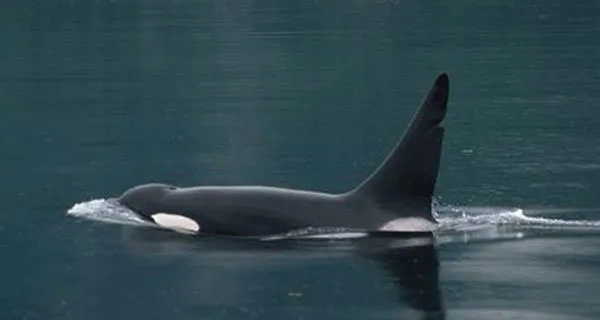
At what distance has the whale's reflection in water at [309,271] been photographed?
1662 centimetres

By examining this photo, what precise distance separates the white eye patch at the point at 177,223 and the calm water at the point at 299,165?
20 cm

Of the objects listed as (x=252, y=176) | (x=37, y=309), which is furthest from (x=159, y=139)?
(x=37, y=309)

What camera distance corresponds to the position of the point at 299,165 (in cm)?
2656

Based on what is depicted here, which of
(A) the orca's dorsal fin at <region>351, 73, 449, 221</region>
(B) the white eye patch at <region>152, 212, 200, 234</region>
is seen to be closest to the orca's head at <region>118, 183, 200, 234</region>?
(B) the white eye patch at <region>152, 212, 200, 234</region>

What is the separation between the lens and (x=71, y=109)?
38.7 m

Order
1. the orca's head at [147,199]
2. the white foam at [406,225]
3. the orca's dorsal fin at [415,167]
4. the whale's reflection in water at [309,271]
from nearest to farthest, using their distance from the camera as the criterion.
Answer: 1. the whale's reflection in water at [309,271]
2. the orca's dorsal fin at [415,167]
3. the white foam at [406,225]
4. the orca's head at [147,199]

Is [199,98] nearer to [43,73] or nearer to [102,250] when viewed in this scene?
[43,73]

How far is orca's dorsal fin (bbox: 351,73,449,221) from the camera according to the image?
18.8 meters

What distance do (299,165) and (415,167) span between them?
25.1 feet

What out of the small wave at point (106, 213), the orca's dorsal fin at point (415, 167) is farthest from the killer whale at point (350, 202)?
the small wave at point (106, 213)

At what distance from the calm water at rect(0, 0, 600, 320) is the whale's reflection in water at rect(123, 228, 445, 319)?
37 mm

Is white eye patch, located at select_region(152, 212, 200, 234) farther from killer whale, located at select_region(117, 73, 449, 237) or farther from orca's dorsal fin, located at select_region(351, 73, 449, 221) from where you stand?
orca's dorsal fin, located at select_region(351, 73, 449, 221)

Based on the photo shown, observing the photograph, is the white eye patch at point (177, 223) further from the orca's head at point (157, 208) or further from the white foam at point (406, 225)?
the white foam at point (406, 225)

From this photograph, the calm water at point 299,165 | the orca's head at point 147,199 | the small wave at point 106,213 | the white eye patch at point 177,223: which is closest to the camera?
the calm water at point 299,165
